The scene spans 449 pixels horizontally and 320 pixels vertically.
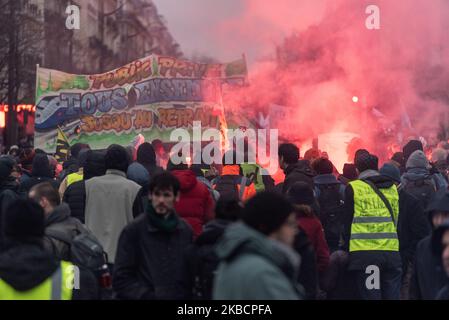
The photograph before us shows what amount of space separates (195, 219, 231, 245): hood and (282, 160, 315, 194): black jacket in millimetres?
2494

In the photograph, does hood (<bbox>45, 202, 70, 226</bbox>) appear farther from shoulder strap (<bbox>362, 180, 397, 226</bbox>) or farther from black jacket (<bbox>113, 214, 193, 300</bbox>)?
shoulder strap (<bbox>362, 180, 397, 226</bbox>)

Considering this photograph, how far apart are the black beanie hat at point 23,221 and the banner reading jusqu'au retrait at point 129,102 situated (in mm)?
10964

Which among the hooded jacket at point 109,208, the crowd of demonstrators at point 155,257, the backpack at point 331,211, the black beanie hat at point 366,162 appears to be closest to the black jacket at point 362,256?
the black beanie hat at point 366,162

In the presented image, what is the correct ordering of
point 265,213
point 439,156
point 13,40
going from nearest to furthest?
point 265,213 → point 439,156 → point 13,40

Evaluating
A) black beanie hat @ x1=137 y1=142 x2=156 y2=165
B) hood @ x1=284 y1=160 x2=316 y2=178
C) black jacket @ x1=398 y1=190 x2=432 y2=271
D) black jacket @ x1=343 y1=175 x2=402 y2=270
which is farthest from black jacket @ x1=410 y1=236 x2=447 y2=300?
black beanie hat @ x1=137 y1=142 x2=156 y2=165

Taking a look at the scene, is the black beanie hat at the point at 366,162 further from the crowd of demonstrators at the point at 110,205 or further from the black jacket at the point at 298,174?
the crowd of demonstrators at the point at 110,205

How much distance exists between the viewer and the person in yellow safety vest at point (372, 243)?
21.8 ft

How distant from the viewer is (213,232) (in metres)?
4.84

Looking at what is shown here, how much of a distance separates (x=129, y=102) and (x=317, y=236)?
1034cm

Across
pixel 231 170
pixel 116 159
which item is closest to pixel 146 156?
pixel 231 170

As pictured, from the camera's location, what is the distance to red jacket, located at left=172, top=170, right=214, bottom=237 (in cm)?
616

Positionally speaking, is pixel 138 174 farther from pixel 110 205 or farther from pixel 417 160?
pixel 417 160
